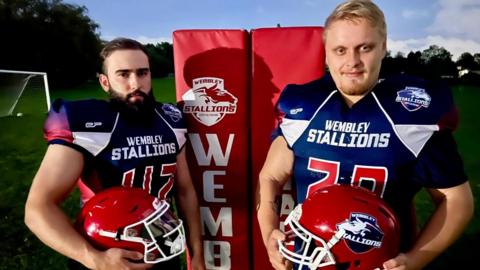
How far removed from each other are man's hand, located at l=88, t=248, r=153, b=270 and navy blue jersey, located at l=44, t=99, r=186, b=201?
1.16ft

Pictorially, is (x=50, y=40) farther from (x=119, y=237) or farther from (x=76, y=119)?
(x=119, y=237)

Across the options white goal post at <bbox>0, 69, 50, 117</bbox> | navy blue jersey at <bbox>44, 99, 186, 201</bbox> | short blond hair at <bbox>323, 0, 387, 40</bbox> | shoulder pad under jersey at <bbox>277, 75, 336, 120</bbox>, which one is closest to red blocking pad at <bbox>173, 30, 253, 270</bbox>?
navy blue jersey at <bbox>44, 99, 186, 201</bbox>

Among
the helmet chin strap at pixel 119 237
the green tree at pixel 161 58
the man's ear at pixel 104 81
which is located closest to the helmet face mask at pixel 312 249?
the helmet chin strap at pixel 119 237

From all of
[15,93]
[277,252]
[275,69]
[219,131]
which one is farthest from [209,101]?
[15,93]

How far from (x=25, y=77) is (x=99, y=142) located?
7762mm

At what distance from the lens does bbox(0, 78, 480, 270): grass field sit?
12.2 feet

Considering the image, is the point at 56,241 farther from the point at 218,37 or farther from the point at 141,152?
the point at 218,37

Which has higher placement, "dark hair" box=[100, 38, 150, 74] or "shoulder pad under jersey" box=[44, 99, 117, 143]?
"dark hair" box=[100, 38, 150, 74]

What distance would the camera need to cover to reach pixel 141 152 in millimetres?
1805

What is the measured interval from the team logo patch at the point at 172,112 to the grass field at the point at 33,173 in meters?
2.32

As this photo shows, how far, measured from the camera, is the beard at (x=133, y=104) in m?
1.83

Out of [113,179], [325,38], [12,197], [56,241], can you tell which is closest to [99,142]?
[113,179]

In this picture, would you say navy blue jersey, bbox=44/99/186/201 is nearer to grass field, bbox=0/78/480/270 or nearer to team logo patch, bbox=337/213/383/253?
team logo patch, bbox=337/213/383/253

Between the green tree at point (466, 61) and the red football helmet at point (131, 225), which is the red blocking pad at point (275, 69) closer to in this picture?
the red football helmet at point (131, 225)
